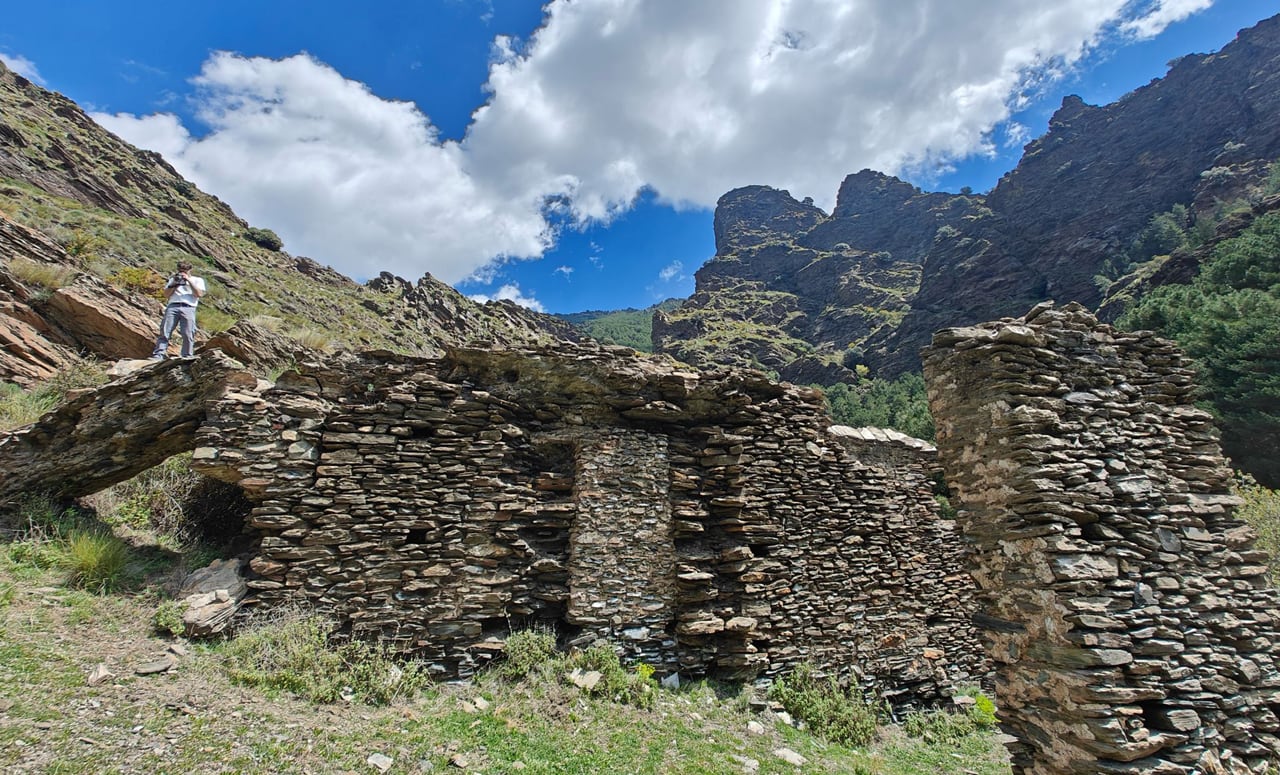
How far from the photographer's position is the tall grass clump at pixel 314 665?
5203 mm

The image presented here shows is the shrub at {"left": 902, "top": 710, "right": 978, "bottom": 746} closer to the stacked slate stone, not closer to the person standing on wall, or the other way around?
the stacked slate stone

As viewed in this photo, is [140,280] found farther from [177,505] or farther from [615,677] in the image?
[615,677]

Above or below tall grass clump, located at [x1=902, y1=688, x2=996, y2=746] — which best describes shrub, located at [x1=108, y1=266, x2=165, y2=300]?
above

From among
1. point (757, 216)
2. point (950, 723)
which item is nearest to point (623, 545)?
point (950, 723)

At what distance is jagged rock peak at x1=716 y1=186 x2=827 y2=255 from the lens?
163 metres

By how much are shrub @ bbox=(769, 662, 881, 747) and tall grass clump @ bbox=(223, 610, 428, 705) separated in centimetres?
498

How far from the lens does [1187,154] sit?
72500 millimetres

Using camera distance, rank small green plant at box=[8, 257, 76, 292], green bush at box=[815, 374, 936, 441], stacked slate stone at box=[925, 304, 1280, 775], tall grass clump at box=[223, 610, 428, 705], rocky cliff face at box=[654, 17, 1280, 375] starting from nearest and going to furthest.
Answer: stacked slate stone at box=[925, 304, 1280, 775] → tall grass clump at box=[223, 610, 428, 705] → small green plant at box=[8, 257, 76, 292] → green bush at box=[815, 374, 936, 441] → rocky cliff face at box=[654, 17, 1280, 375]

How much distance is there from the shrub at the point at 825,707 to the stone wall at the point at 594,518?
273mm

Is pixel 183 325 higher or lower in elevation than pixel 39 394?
higher

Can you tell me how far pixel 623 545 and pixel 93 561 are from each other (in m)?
6.00

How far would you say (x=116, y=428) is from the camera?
6.50 metres

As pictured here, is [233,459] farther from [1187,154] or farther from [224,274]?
[1187,154]

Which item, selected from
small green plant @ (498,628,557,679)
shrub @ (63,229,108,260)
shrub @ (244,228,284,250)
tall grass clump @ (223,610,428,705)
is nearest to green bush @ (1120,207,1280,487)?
small green plant @ (498,628,557,679)
